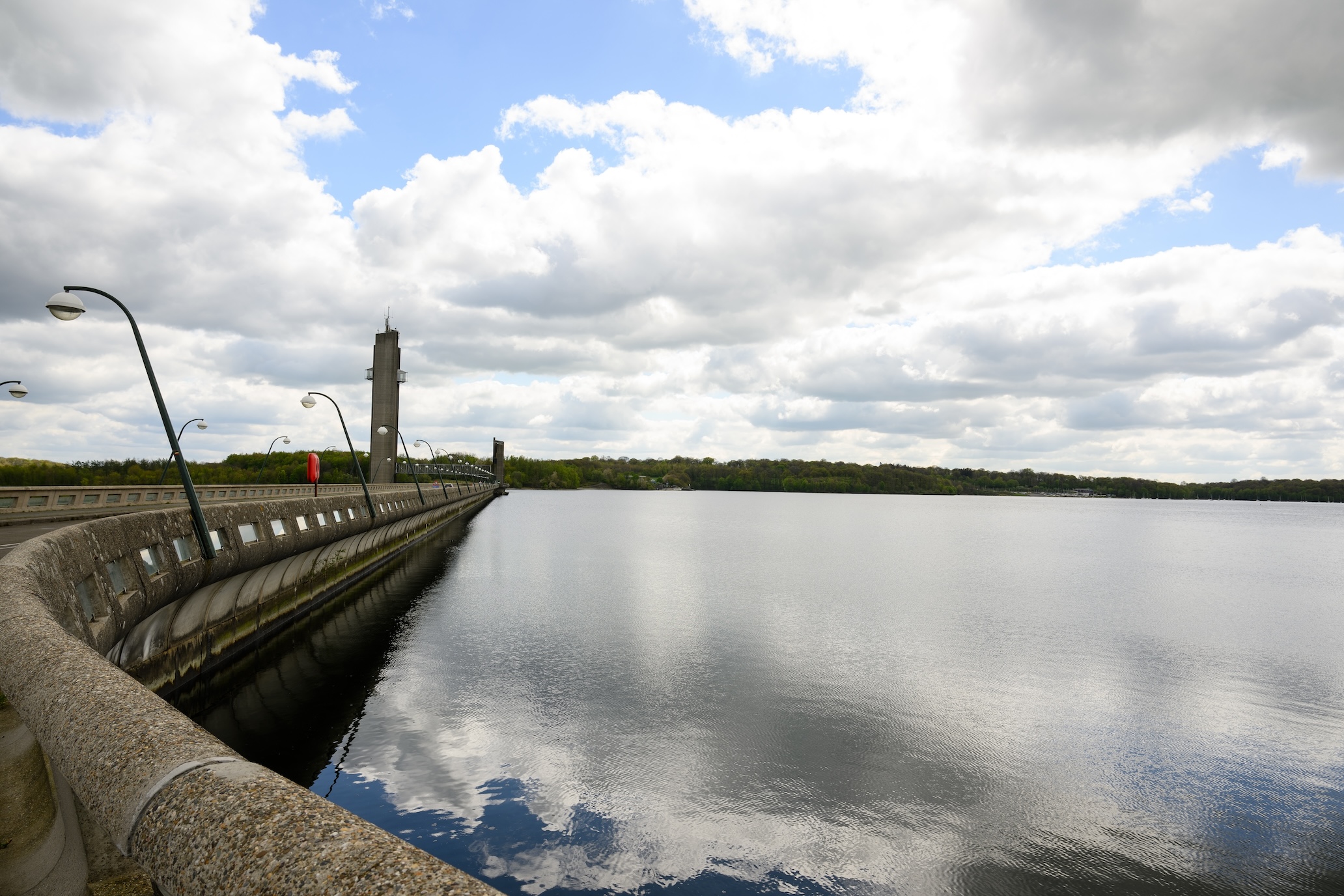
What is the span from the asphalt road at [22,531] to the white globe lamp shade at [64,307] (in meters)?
5.10

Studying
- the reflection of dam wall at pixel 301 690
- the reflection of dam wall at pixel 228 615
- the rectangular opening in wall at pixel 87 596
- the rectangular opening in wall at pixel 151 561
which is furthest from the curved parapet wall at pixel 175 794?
the reflection of dam wall at pixel 301 690

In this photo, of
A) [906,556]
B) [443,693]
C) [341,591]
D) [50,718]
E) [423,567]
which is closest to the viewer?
[50,718]

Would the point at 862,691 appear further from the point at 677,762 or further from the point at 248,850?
the point at 248,850

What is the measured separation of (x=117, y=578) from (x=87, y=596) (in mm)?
1483

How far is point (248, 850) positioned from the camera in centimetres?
248

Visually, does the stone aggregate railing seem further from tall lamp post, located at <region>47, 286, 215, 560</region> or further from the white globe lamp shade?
the white globe lamp shade

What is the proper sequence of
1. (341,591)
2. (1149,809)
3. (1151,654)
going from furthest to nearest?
(341,591) < (1151,654) < (1149,809)

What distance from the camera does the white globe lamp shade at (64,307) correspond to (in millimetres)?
11906

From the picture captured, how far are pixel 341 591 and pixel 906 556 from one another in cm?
3927

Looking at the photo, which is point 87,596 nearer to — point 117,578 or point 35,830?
point 117,578

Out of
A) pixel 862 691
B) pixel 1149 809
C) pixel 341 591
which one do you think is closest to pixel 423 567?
pixel 341 591

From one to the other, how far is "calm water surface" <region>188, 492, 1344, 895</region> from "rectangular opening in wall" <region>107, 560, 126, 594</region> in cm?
402

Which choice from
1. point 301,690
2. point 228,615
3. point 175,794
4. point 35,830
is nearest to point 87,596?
point 35,830

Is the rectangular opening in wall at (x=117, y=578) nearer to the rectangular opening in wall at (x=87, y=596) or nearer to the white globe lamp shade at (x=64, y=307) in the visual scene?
the rectangular opening in wall at (x=87, y=596)
